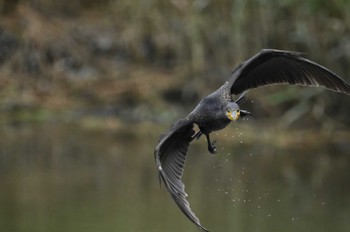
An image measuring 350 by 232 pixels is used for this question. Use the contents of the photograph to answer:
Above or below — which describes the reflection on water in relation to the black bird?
below

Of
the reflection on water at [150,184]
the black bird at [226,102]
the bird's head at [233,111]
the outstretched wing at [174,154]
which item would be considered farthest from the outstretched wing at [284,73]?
the reflection on water at [150,184]

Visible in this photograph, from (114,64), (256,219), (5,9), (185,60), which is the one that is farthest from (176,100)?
(256,219)

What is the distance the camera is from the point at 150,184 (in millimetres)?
11422

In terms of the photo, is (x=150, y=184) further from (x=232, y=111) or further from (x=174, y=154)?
(x=232, y=111)

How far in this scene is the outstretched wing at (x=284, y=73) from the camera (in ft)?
21.3

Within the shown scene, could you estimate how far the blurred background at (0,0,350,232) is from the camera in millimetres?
10180

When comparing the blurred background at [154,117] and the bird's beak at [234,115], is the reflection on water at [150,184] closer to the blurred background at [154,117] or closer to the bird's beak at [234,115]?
the blurred background at [154,117]

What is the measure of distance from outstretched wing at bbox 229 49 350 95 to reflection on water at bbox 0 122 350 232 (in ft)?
9.39

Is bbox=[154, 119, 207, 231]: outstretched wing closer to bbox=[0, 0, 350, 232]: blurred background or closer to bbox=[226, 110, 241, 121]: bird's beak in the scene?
bbox=[226, 110, 241, 121]: bird's beak

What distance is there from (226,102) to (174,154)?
0.69 metres

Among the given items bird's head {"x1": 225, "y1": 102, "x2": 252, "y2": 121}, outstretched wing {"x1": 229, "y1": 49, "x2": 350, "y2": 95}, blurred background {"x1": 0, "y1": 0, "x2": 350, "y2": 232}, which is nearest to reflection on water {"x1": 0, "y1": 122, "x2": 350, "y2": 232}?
blurred background {"x1": 0, "y1": 0, "x2": 350, "y2": 232}

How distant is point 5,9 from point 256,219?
1023 cm

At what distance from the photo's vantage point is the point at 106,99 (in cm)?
1655

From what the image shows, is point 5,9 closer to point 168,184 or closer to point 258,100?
point 258,100
